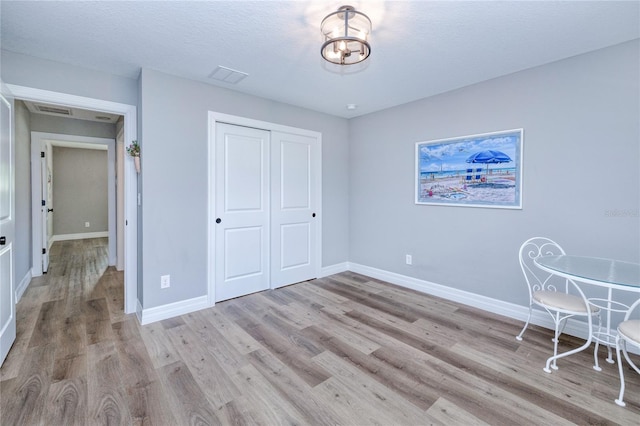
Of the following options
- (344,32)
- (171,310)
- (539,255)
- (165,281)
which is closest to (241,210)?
(165,281)

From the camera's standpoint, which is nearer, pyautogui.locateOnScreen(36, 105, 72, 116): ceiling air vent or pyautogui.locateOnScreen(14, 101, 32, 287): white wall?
pyautogui.locateOnScreen(14, 101, 32, 287): white wall

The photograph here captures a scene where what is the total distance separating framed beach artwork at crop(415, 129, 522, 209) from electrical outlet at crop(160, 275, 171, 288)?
9.78 feet

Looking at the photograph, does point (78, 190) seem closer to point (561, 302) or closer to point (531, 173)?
point (531, 173)

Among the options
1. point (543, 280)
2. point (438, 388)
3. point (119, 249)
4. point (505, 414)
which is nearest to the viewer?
point (505, 414)

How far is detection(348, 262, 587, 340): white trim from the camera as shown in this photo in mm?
2572

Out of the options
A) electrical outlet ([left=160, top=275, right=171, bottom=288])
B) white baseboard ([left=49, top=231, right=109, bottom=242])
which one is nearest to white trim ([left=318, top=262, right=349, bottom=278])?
electrical outlet ([left=160, top=275, right=171, bottom=288])

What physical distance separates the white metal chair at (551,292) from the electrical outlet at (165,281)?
10.7ft

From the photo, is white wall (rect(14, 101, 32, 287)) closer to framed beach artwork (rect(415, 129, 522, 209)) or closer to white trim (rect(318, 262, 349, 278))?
white trim (rect(318, 262, 349, 278))

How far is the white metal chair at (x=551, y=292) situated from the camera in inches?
82.4

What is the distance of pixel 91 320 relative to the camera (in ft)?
9.43

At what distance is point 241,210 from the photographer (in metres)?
3.52

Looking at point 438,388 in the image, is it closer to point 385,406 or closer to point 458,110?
point 385,406

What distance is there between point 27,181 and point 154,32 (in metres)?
3.38

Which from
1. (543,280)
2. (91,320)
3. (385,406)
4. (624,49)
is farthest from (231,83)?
(543,280)
